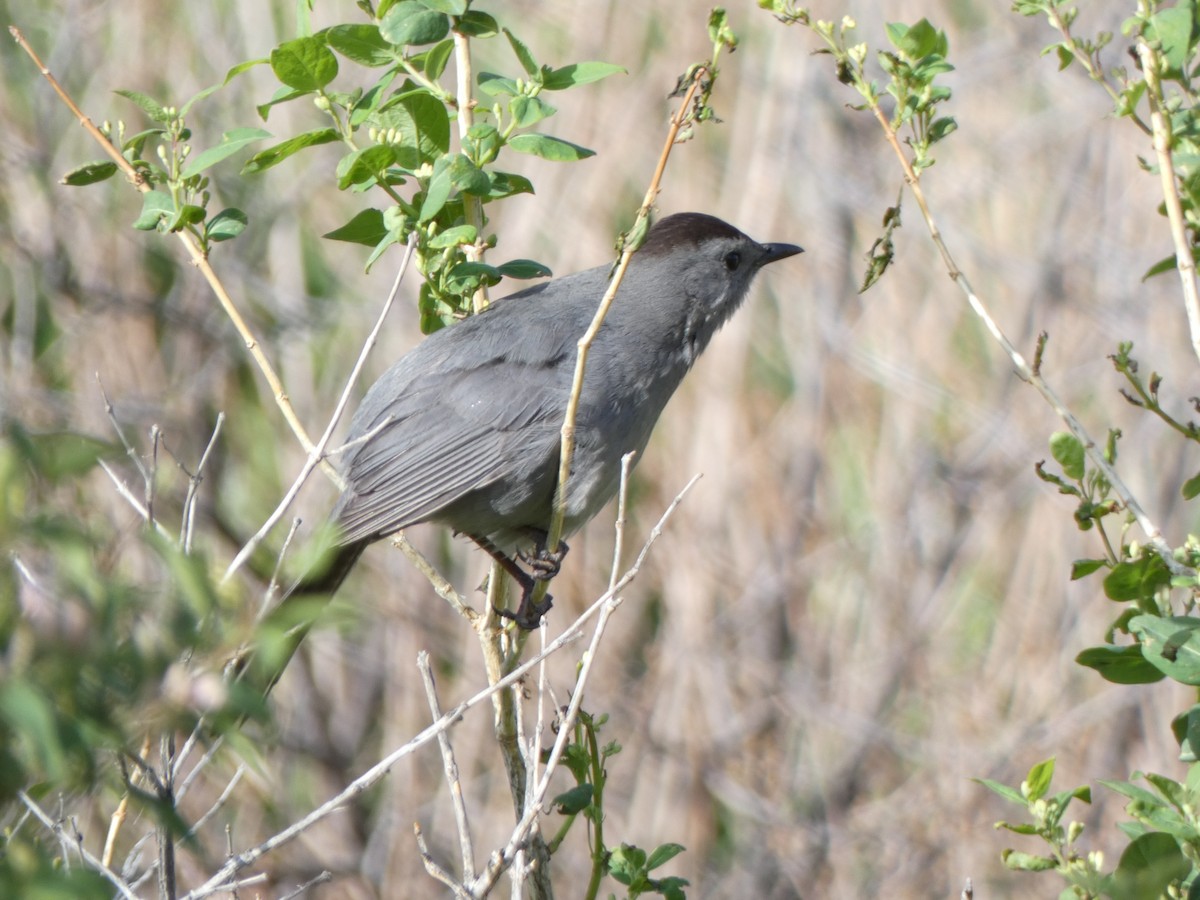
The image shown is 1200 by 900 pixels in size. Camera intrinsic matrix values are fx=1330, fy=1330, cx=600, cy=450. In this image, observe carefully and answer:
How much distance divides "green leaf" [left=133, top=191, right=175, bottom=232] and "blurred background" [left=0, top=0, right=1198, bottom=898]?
10.6 ft

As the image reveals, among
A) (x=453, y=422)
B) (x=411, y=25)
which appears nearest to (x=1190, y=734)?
(x=411, y=25)

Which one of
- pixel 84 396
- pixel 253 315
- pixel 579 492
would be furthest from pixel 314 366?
pixel 579 492

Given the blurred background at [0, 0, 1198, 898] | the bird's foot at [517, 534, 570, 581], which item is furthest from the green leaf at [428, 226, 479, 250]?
the blurred background at [0, 0, 1198, 898]

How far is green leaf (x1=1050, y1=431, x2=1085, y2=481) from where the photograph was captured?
236 cm

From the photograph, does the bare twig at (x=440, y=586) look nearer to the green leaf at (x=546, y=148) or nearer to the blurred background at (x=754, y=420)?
the green leaf at (x=546, y=148)

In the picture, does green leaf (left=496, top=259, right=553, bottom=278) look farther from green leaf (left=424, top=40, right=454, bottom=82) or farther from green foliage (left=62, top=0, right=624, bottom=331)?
green leaf (left=424, top=40, right=454, bottom=82)

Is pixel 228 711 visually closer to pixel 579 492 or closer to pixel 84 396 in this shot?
pixel 579 492

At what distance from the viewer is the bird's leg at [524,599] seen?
11.7 feet

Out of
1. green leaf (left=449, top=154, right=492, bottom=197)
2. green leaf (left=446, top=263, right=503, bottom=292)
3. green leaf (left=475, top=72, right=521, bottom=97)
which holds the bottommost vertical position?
green leaf (left=446, top=263, right=503, bottom=292)

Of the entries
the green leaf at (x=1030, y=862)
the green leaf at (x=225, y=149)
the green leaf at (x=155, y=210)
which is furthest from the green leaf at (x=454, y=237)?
the green leaf at (x=1030, y=862)

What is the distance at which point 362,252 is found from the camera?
6793 mm

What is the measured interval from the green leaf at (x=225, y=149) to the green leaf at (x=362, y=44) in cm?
26

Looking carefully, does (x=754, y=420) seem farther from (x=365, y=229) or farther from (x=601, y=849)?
(x=601, y=849)

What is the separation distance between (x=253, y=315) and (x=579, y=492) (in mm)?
3276
